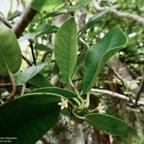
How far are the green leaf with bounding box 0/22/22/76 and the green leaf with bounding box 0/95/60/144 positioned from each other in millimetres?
58

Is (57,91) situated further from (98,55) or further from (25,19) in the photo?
(25,19)

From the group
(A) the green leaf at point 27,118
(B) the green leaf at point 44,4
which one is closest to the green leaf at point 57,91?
(A) the green leaf at point 27,118

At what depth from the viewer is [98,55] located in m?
0.45

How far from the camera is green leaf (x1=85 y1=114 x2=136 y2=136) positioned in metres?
0.40

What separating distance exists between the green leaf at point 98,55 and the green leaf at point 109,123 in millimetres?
48

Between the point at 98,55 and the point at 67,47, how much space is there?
7 cm

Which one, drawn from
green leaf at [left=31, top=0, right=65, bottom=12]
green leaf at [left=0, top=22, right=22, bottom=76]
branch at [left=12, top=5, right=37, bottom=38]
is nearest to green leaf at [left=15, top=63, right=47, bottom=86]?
green leaf at [left=0, top=22, right=22, bottom=76]

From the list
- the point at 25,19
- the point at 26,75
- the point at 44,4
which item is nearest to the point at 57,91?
the point at 26,75

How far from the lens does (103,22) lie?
6.33 ft

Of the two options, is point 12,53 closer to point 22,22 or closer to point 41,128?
point 41,128

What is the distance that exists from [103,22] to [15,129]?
5.36ft

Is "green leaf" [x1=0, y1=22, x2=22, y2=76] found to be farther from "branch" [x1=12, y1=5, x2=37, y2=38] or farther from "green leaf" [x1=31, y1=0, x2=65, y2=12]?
"branch" [x1=12, y1=5, x2=37, y2=38]

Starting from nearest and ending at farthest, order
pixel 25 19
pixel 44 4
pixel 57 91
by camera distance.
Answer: pixel 57 91, pixel 44 4, pixel 25 19

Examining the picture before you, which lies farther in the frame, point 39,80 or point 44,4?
point 44,4
